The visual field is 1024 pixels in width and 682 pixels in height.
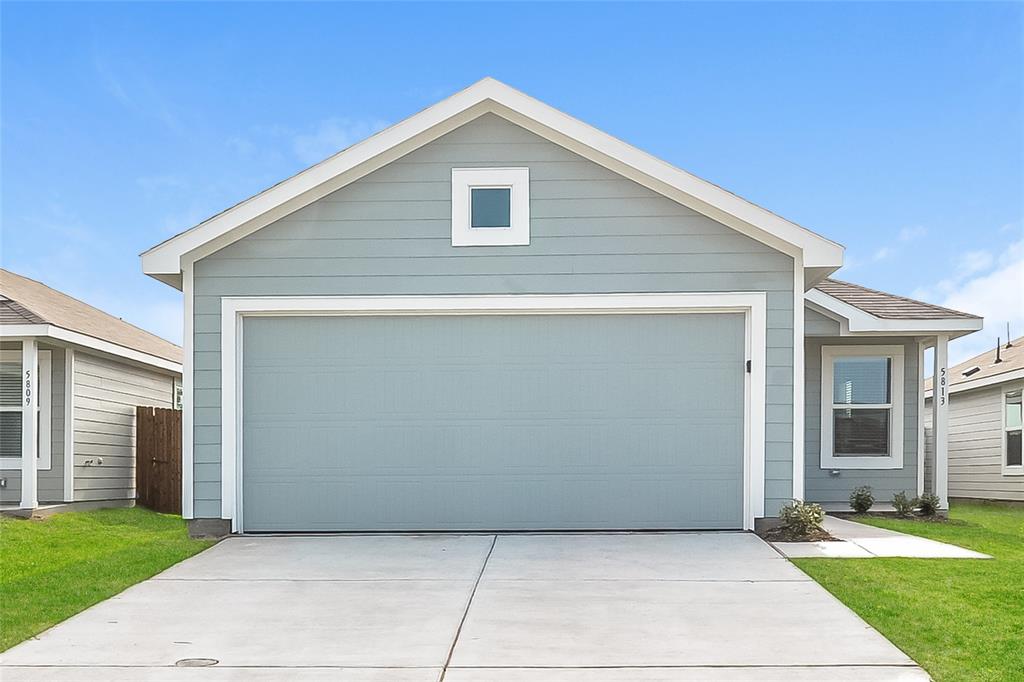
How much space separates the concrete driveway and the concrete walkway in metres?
0.41

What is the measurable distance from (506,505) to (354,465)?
1.64m

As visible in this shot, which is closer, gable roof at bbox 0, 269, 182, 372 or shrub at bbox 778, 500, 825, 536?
shrub at bbox 778, 500, 825, 536

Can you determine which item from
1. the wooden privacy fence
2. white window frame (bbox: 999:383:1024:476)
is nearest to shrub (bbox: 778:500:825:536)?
white window frame (bbox: 999:383:1024:476)

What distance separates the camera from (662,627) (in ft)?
21.7

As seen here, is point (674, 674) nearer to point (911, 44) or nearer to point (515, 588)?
point (515, 588)

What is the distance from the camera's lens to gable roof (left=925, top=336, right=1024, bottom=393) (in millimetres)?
17172

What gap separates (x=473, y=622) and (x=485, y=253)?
15.5ft

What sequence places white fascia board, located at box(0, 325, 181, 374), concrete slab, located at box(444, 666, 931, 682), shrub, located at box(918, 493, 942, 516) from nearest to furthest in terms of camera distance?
concrete slab, located at box(444, 666, 931, 682) < white fascia board, located at box(0, 325, 181, 374) < shrub, located at box(918, 493, 942, 516)

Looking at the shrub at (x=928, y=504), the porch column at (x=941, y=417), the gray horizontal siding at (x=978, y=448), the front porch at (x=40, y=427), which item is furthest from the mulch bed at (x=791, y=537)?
the front porch at (x=40, y=427)

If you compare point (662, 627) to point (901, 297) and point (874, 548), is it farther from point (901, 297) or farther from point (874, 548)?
point (901, 297)

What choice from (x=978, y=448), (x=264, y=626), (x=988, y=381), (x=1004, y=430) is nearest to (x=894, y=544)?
(x=264, y=626)

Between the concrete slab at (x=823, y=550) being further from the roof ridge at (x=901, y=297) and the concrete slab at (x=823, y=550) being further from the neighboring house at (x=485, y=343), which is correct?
the roof ridge at (x=901, y=297)

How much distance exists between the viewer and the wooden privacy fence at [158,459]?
633 inches

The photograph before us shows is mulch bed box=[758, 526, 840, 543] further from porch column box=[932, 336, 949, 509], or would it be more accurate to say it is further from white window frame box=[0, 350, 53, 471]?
white window frame box=[0, 350, 53, 471]
